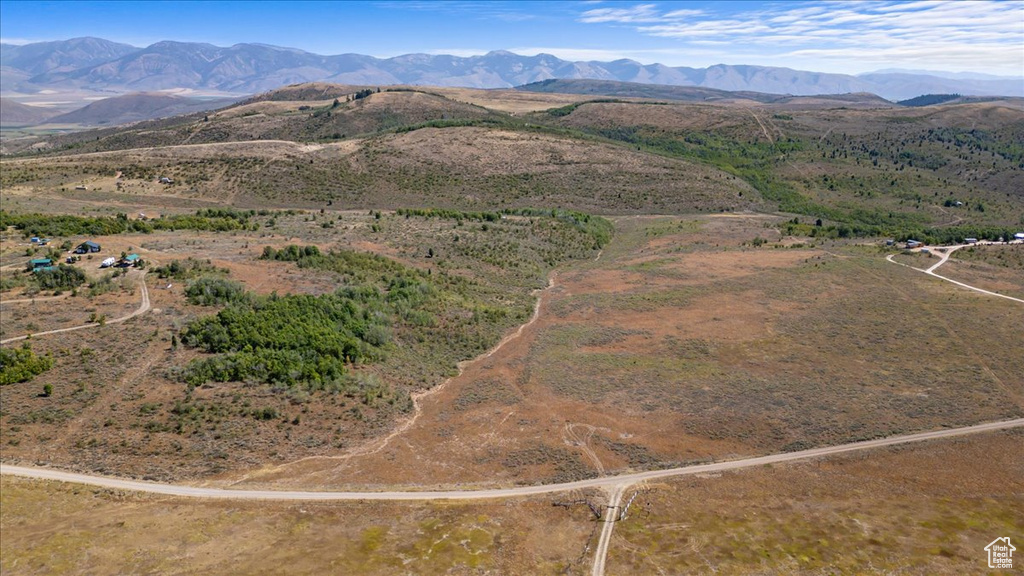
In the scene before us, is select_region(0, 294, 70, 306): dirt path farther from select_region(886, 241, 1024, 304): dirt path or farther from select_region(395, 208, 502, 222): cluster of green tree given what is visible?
select_region(886, 241, 1024, 304): dirt path

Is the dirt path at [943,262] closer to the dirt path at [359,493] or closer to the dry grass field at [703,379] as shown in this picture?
the dry grass field at [703,379]

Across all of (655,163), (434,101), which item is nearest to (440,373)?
(655,163)

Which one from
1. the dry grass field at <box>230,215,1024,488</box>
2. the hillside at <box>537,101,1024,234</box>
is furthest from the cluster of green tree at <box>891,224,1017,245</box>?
the dry grass field at <box>230,215,1024,488</box>

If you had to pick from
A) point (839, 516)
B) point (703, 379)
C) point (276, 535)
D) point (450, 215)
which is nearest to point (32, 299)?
point (276, 535)

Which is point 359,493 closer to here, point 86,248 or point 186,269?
point 186,269

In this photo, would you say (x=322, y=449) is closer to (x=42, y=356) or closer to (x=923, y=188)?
(x=42, y=356)
